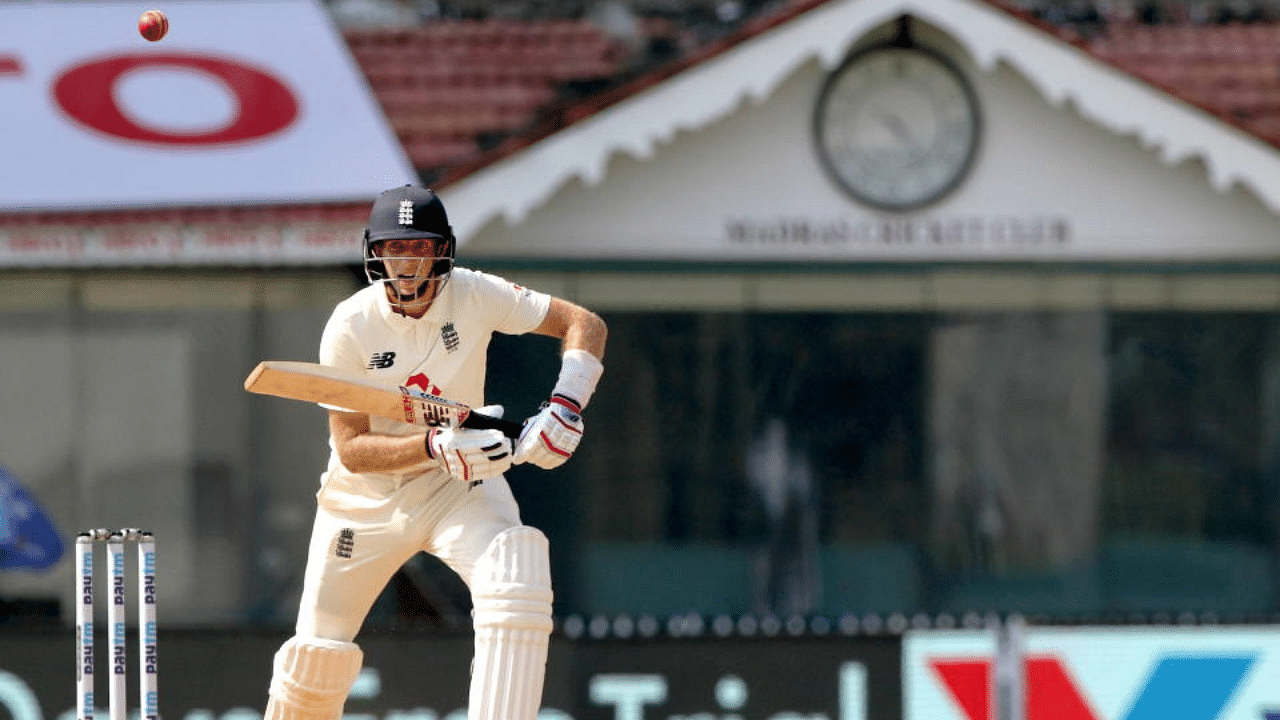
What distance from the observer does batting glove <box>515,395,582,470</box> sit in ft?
21.4

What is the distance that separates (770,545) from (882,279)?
5.64 ft

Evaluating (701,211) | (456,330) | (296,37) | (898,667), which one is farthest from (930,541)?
(456,330)

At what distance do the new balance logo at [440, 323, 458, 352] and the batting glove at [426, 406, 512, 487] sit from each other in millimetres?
380

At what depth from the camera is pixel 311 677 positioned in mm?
6859

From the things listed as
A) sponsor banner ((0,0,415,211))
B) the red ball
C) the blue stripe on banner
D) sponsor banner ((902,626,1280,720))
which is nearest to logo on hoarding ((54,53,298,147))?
sponsor banner ((0,0,415,211))

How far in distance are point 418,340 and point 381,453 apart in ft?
1.15

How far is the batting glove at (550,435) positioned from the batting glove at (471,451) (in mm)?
48

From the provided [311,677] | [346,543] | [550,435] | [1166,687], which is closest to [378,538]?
[346,543]

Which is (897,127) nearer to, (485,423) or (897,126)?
(897,126)

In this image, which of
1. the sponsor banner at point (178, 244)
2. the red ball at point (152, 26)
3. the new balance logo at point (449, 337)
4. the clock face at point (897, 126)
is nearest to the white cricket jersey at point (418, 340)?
the new balance logo at point (449, 337)

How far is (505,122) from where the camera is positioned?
14531mm

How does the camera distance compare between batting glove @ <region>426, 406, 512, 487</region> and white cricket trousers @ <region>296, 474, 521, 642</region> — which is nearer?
batting glove @ <region>426, 406, 512, 487</region>

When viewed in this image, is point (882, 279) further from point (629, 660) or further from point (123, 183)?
point (629, 660)

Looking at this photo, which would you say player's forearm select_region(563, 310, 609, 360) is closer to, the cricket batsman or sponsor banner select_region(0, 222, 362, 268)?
the cricket batsman
